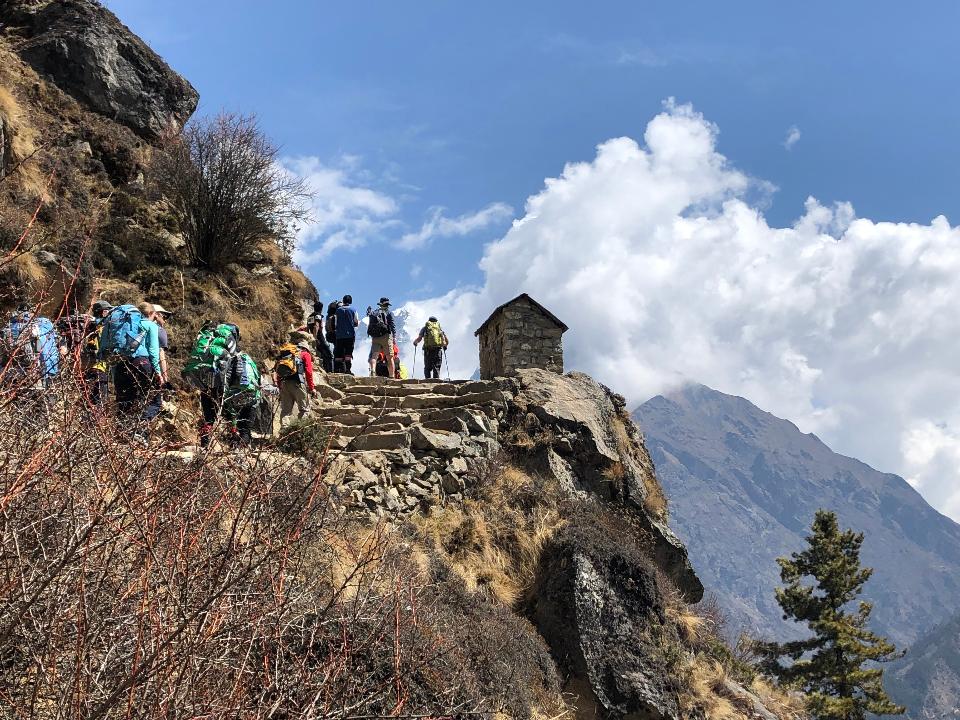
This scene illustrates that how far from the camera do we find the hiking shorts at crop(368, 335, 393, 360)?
Result: 17578mm

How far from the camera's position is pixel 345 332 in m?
16.7

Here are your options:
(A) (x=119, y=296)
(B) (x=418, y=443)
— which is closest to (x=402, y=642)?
(B) (x=418, y=443)

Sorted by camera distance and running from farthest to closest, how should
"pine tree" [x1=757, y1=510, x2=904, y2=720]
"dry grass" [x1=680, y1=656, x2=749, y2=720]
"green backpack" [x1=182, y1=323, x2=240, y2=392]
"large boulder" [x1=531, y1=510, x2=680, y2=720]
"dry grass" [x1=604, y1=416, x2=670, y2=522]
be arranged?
"pine tree" [x1=757, y1=510, x2=904, y2=720] < "dry grass" [x1=604, y1=416, x2=670, y2=522] < "dry grass" [x1=680, y1=656, x2=749, y2=720] < "green backpack" [x1=182, y1=323, x2=240, y2=392] < "large boulder" [x1=531, y1=510, x2=680, y2=720]

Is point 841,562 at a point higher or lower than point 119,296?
lower

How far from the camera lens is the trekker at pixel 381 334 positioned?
57.1 feet

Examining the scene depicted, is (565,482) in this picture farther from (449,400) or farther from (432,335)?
(432,335)

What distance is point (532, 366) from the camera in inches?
683

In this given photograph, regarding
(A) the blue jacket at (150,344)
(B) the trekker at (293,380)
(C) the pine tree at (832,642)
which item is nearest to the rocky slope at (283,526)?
(B) the trekker at (293,380)

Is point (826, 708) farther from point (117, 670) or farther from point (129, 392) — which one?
point (117, 670)

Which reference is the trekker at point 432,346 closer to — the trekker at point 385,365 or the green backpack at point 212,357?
the trekker at point 385,365

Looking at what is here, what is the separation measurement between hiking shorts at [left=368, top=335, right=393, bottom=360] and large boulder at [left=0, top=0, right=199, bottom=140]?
9.14 meters

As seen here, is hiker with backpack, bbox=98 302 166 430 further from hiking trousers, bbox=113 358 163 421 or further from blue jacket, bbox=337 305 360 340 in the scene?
blue jacket, bbox=337 305 360 340

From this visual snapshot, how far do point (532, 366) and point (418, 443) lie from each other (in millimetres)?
5706

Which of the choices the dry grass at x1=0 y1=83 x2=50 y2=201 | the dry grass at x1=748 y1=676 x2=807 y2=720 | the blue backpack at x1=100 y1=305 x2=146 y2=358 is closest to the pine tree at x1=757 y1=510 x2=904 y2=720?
the dry grass at x1=748 y1=676 x2=807 y2=720
